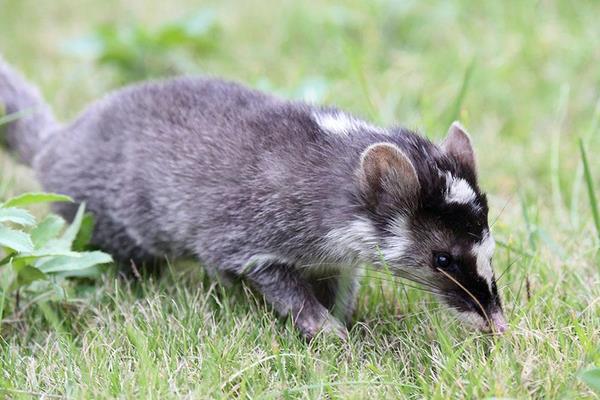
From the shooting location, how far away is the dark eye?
3789 mm

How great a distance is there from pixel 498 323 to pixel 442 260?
0.36m

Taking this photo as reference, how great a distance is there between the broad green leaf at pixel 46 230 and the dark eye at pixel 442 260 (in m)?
1.69

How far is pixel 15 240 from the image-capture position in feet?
12.1

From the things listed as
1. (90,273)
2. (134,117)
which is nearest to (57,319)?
(90,273)

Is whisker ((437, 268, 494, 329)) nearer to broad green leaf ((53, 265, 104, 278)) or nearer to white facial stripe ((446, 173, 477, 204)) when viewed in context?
white facial stripe ((446, 173, 477, 204))

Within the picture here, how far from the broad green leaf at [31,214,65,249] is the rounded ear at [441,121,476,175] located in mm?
1804

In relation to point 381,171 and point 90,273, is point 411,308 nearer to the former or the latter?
point 381,171

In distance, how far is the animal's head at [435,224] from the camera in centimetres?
371

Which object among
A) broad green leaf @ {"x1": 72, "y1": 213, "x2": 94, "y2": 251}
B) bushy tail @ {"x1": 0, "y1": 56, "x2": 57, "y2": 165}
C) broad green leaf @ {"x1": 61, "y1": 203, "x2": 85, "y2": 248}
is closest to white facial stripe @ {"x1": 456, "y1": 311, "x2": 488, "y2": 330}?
broad green leaf @ {"x1": 61, "y1": 203, "x2": 85, "y2": 248}

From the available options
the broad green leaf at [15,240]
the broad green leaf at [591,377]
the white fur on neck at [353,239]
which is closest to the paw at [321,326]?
the white fur on neck at [353,239]

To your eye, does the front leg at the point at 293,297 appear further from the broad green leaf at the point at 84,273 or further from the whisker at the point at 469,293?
the broad green leaf at the point at 84,273

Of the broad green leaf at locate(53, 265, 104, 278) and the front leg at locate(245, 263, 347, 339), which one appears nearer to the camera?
the front leg at locate(245, 263, 347, 339)

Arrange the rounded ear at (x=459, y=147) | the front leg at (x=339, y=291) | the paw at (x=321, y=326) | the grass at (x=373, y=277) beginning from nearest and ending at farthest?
the grass at (x=373, y=277) → the paw at (x=321, y=326) → the rounded ear at (x=459, y=147) → the front leg at (x=339, y=291)

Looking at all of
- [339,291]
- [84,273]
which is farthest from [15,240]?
[339,291]
